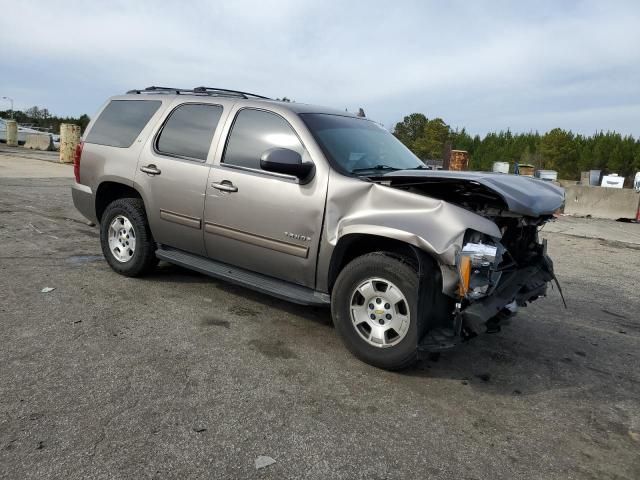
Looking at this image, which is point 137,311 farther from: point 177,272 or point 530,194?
point 530,194

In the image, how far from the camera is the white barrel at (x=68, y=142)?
Result: 20.9 m

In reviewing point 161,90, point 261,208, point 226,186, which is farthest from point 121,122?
point 261,208

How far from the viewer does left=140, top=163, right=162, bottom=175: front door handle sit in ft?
16.3

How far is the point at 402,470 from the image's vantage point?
262 cm

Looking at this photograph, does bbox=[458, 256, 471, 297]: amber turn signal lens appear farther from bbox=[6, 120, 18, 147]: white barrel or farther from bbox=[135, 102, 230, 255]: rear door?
bbox=[6, 120, 18, 147]: white barrel

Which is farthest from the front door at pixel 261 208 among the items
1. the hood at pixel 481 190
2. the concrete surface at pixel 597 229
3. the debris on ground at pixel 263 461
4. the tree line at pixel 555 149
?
the tree line at pixel 555 149

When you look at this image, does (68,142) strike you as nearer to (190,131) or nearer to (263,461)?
(190,131)

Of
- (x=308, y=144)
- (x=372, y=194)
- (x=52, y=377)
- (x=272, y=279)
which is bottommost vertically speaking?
(x=52, y=377)

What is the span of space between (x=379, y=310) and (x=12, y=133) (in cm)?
3400

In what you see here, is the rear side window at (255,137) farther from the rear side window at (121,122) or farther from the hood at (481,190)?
the rear side window at (121,122)

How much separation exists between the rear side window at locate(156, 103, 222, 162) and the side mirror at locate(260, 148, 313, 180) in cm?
105

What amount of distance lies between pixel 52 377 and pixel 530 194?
3364 mm

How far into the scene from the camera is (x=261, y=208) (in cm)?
423

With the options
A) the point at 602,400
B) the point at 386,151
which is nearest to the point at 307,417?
the point at 602,400
